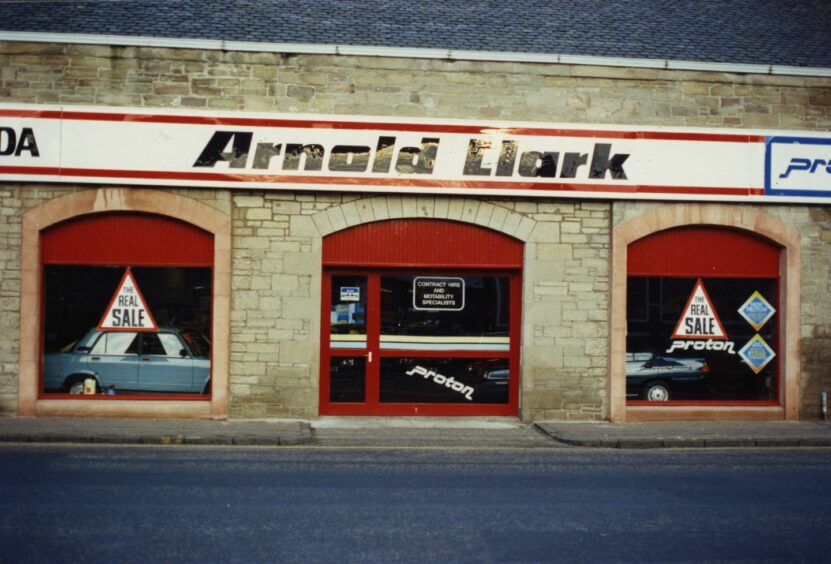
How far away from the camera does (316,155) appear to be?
13.7 m

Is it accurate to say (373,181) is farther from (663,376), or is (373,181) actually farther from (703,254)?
(663,376)

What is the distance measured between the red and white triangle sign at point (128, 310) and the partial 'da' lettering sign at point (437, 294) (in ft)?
13.7

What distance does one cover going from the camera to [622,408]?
14.1 m

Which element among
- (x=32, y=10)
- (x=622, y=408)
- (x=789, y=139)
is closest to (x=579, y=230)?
(x=622, y=408)

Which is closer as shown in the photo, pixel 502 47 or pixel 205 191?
pixel 205 191

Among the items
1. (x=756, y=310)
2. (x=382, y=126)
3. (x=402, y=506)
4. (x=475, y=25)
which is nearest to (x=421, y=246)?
(x=382, y=126)

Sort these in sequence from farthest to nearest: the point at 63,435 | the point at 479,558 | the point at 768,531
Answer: the point at 63,435
the point at 768,531
the point at 479,558

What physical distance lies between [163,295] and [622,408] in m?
7.46

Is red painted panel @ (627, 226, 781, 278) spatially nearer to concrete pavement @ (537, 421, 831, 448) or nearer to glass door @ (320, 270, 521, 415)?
glass door @ (320, 270, 521, 415)

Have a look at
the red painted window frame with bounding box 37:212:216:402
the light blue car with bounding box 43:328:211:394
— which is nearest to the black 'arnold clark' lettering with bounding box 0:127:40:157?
the red painted window frame with bounding box 37:212:216:402

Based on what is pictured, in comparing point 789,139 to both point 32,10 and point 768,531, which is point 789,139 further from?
point 32,10

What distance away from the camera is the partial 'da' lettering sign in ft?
46.8

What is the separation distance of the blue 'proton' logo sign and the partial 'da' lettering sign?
5342 millimetres

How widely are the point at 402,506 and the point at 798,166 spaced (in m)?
9.83
